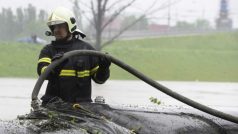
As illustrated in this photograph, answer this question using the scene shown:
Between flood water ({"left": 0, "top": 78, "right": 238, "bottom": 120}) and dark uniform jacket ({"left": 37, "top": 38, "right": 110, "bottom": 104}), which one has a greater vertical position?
dark uniform jacket ({"left": 37, "top": 38, "right": 110, "bottom": 104})

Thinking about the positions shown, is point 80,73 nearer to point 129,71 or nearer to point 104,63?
point 104,63

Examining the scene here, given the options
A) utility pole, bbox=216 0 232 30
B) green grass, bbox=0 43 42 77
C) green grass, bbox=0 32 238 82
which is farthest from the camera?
utility pole, bbox=216 0 232 30

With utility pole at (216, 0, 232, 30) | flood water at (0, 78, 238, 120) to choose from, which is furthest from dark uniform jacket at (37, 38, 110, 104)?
utility pole at (216, 0, 232, 30)

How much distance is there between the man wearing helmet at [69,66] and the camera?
4980 mm

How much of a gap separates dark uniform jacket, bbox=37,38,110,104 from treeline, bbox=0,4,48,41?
5173 centimetres

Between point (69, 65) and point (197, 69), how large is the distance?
99.6 ft

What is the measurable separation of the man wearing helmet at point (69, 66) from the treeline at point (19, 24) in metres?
51.7

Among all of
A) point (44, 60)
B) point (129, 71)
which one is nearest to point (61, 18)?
point (44, 60)

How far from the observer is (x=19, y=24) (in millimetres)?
62594

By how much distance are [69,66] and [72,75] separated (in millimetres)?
94

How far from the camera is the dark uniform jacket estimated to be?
4.96 metres

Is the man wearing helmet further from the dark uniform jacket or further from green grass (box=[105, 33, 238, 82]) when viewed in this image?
green grass (box=[105, 33, 238, 82])

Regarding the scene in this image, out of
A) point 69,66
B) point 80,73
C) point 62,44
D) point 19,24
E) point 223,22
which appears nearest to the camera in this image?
point 69,66

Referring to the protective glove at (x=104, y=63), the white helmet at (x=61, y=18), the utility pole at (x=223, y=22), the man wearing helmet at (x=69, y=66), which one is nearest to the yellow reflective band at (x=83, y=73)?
the man wearing helmet at (x=69, y=66)
